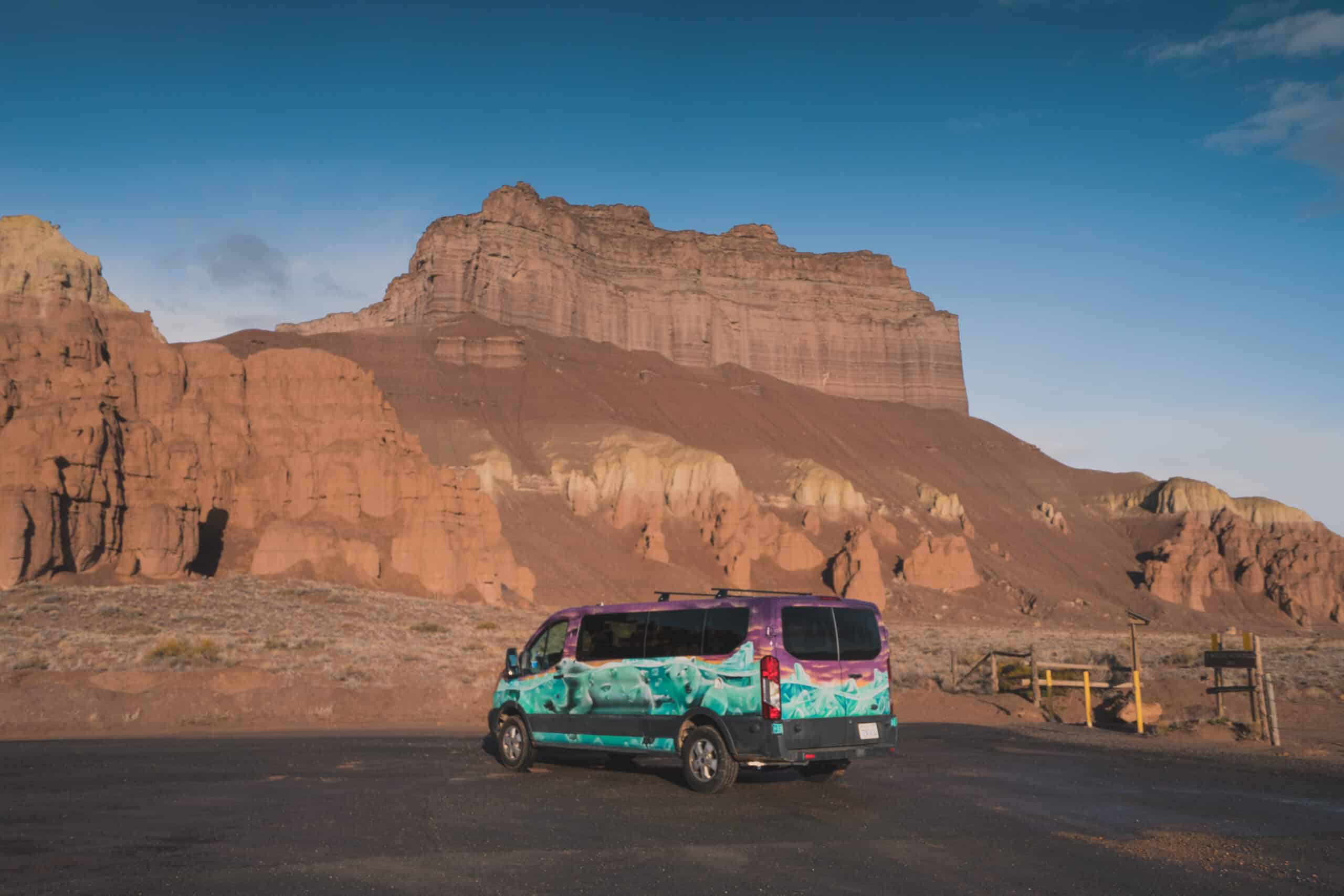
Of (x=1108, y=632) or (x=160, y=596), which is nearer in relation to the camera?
(x=160, y=596)

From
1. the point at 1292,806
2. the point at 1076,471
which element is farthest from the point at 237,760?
the point at 1076,471

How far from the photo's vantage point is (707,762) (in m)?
11.8

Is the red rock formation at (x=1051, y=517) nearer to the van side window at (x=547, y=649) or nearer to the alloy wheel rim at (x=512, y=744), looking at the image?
the van side window at (x=547, y=649)

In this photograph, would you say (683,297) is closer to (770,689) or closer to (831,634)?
(831,634)

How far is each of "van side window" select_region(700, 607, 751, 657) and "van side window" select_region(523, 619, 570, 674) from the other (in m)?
2.41

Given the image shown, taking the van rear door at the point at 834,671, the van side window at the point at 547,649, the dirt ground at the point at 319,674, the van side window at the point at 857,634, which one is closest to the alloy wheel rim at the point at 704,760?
the van rear door at the point at 834,671

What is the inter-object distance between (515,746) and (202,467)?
153 ft

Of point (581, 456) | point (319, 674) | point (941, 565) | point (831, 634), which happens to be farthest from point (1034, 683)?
point (581, 456)

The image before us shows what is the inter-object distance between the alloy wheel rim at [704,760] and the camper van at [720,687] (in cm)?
1

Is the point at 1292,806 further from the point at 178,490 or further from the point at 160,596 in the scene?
the point at 178,490

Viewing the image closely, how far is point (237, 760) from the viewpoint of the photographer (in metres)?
14.4

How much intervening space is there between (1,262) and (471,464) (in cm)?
3408

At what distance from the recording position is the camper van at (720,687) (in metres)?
11.4

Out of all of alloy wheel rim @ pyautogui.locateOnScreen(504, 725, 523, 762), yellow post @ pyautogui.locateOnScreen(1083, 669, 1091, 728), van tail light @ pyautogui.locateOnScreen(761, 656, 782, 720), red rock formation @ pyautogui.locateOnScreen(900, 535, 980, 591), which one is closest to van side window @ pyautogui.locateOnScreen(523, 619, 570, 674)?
alloy wheel rim @ pyautogui.locateOnScreen(504, 725, 523, 762)
